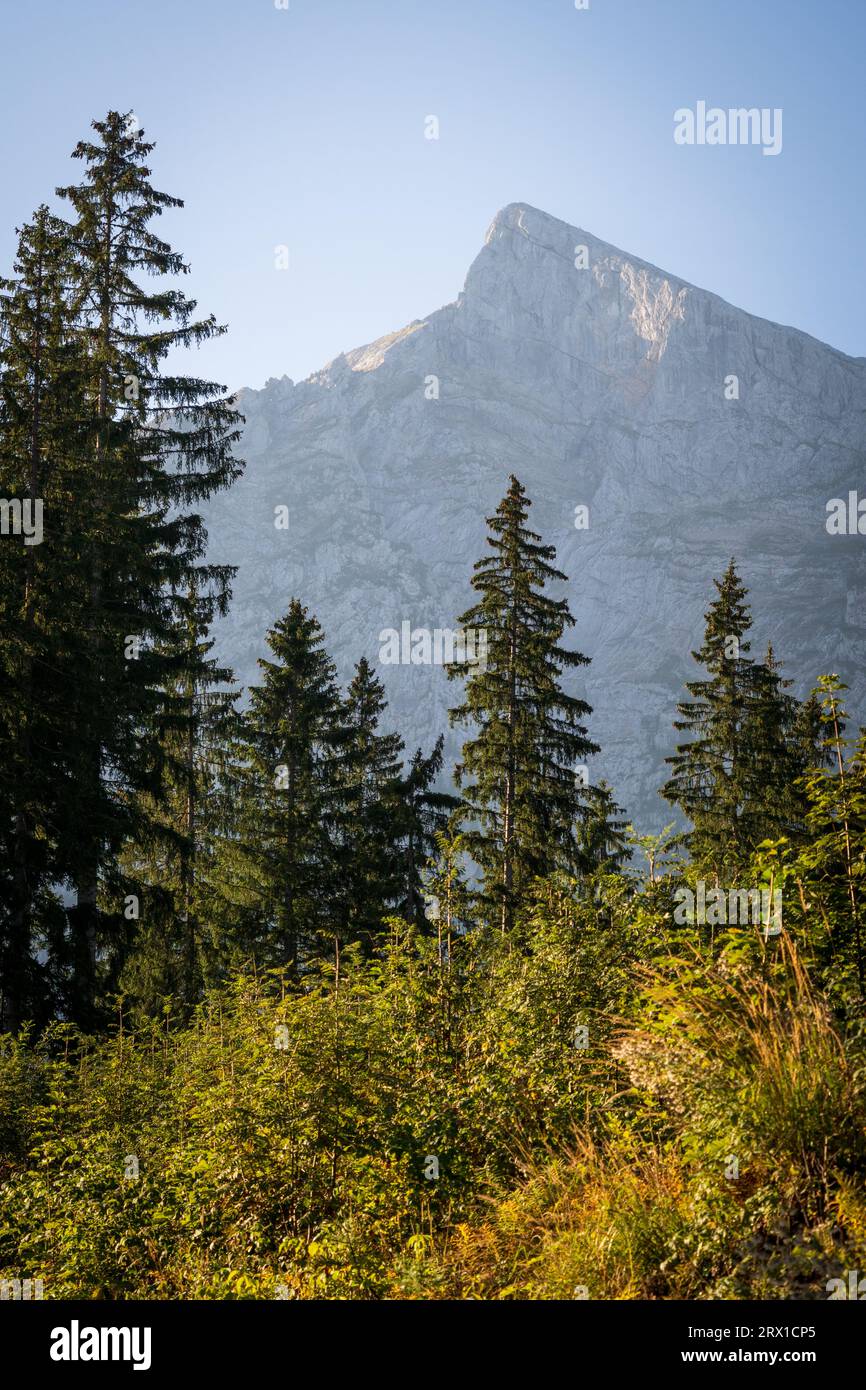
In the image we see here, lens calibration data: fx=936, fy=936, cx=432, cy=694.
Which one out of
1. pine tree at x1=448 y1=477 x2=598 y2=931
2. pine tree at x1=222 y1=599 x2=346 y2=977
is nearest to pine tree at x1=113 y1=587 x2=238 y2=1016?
pine tree at x1=222 y1=599 x2=346 y2=977

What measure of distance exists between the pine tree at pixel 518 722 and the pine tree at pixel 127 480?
6.46m

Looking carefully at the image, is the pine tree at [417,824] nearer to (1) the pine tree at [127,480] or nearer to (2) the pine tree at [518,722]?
(2) the pine tree at [518,722]

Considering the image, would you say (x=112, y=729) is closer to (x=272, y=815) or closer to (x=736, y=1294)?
(x=272, y=815)

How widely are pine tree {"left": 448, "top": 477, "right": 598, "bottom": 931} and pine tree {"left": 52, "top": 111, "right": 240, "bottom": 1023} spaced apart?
646 cm

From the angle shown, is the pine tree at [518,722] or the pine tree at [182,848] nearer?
the pine tree at [182,848]

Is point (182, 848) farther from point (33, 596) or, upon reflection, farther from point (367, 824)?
point (367, 824)

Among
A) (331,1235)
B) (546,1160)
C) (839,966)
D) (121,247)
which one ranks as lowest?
(331,1235)

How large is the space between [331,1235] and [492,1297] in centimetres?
124

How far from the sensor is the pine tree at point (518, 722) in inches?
891

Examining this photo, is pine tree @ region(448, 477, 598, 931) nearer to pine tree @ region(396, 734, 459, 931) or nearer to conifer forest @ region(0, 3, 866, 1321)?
conifer forest @ region(0, 3, 866, 1321)

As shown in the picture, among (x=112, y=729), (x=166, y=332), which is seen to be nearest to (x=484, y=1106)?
(x=112, y=729)

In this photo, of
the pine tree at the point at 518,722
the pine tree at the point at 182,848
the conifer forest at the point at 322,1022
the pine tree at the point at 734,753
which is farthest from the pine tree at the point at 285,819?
the pine tree at the point at 734,753

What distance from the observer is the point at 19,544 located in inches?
581

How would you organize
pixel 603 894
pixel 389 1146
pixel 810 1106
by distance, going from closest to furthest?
pixel 810 1106 < pixel 389 1146 < pixel 603 894
